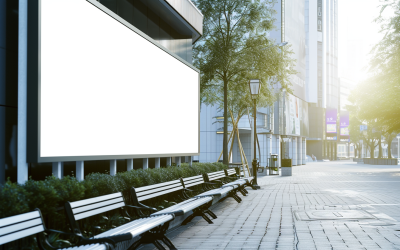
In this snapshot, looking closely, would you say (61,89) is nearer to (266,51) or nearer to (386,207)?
(386,207)

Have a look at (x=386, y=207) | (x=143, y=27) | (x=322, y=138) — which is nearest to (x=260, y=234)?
(x=386, y=207)

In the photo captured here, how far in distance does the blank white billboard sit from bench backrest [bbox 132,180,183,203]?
1.04 meters

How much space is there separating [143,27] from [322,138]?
81129 millimetres

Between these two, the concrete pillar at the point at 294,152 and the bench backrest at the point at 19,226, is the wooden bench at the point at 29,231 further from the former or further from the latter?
the concrete pillar at the point at 294,152

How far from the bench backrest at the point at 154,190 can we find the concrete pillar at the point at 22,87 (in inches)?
71.6

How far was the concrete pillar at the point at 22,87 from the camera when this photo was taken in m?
6.68

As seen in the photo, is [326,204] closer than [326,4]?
Yes

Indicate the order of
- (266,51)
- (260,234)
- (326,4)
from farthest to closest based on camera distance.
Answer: (326,4)
(266,51)
(260,234)

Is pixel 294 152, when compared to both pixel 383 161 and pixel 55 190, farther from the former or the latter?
pixel 55 190

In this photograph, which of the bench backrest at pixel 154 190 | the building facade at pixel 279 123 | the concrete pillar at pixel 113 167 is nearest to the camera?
the bench backrest at pixel 154 190

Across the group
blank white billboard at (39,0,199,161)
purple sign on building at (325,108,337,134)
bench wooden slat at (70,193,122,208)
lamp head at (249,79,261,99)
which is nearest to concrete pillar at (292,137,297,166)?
purple sign on building at (325,108,337,134)

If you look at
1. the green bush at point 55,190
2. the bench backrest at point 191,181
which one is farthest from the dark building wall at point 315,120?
the green bush at point 55,190

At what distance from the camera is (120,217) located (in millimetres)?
7609

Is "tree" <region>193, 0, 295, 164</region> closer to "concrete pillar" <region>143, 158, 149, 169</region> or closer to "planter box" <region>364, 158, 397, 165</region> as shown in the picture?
"concrete pillar" <region>143, 158, 149, 169</region>
